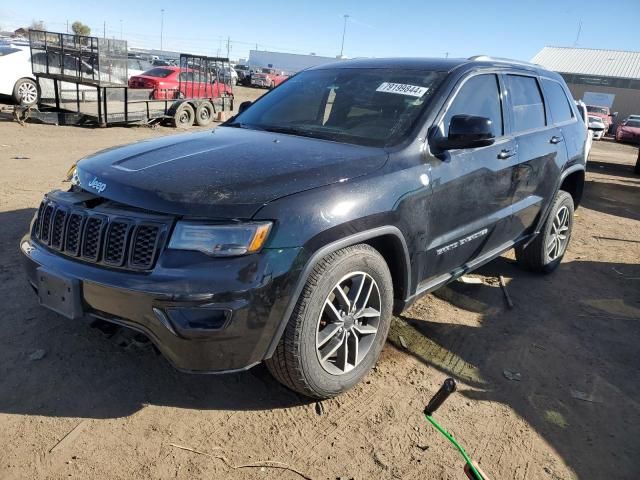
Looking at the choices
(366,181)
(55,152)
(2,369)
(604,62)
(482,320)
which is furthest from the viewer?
(604,62)

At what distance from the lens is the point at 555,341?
375 cm

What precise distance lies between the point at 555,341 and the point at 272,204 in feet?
8.42

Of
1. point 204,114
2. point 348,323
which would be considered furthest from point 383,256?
point 204,114

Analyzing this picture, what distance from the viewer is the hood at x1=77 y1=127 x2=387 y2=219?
231cm

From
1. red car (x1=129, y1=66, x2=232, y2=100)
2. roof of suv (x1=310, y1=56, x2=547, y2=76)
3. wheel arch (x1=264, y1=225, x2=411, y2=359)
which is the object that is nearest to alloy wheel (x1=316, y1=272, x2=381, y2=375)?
wheel arch (x1=264, y1=225, x2=411, y2=359)

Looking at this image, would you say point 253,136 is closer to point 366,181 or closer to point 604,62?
point 366,181

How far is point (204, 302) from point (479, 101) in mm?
2453

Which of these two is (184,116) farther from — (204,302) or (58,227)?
(204,302)

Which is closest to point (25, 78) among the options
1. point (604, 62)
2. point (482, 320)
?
point (482, 320)

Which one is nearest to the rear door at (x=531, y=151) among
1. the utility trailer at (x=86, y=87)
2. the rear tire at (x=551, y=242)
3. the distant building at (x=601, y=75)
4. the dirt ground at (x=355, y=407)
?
the rear tire at (x=551, y=242)

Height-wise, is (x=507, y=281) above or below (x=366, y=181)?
below

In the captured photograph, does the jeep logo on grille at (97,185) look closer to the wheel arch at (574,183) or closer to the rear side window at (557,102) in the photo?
the rear side window at (557,102)

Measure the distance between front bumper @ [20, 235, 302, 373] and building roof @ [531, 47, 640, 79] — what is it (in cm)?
4871

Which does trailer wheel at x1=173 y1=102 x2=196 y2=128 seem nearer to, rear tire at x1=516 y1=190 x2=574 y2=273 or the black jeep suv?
the black jeep suv
